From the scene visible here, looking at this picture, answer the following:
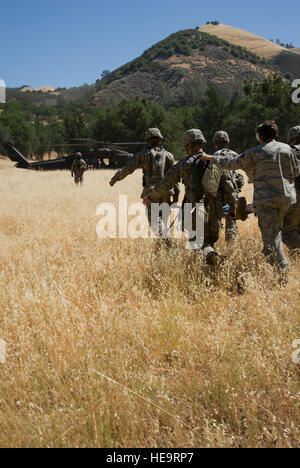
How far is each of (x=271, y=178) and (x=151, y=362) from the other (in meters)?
2.50

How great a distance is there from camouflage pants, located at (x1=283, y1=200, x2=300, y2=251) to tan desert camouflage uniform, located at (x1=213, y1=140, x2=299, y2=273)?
0.88 m

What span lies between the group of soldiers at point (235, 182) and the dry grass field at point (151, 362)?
1.43ft

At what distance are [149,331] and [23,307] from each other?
1490 mm

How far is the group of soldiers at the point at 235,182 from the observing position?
399cm

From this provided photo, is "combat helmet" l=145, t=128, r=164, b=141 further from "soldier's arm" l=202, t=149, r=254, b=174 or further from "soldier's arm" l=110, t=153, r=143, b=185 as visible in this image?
"soldier's arm" l=202, t=149, r=254, b=174

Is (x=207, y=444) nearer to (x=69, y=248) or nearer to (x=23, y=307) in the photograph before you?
(x=23, y=307)

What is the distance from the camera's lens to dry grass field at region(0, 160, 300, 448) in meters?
2.18

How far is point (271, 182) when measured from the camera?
3977 millimetres

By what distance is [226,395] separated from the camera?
245 centimetres

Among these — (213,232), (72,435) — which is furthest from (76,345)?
(213,232)
